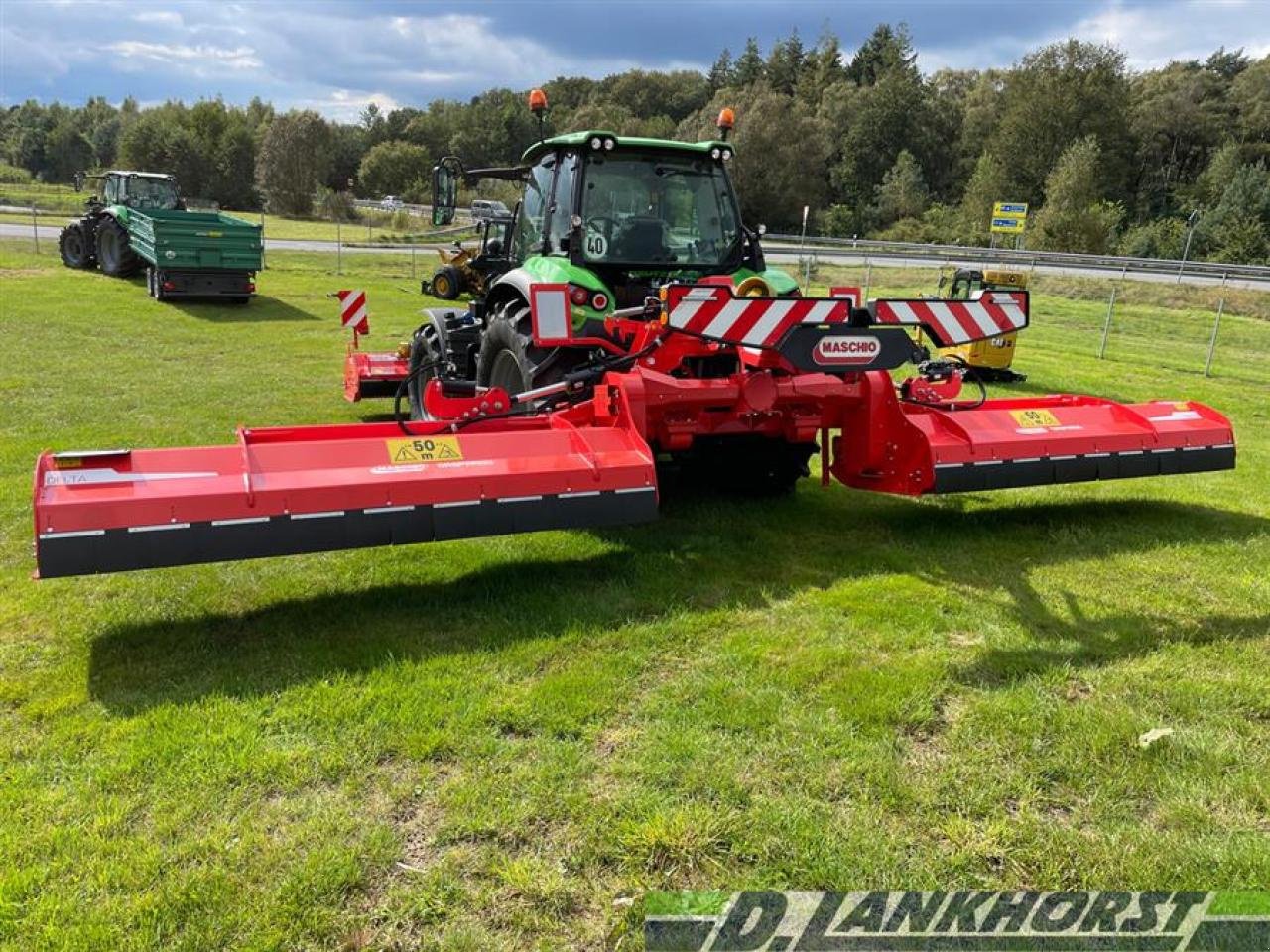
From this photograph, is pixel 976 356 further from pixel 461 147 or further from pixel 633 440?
pixel 461 147

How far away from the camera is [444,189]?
7445 mm

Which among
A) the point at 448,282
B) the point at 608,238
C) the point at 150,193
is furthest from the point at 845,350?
the point at 150,193

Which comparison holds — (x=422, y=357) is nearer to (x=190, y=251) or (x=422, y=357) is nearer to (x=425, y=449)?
(x=425, y=449)

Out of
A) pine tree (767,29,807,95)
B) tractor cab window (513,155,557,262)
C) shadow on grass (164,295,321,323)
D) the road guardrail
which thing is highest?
pine tree (767,29,807,95)

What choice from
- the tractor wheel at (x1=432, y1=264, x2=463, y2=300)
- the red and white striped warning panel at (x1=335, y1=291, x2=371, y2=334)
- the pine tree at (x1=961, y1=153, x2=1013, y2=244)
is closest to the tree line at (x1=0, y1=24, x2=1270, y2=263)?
the pine tree at (x1=961, y1=153, x2=1013, y2=244)

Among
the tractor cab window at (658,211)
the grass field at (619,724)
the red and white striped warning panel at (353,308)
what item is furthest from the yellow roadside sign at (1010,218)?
the tractor cab window at (658,211)

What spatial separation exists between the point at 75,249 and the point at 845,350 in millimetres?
21663

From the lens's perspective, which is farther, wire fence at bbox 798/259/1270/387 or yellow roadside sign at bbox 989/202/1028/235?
yellow roadside sign at bbox 989/202/1028/235

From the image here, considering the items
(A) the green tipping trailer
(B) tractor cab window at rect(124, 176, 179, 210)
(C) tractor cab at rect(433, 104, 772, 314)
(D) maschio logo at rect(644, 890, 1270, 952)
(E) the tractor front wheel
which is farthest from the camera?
(B) tractor cab window at rect(124, 176, 179, 210)

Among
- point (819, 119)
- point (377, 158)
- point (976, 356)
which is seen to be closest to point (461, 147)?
point (377, 158)

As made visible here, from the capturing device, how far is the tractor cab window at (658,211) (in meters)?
5.84

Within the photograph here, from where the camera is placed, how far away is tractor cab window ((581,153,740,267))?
5.84 m

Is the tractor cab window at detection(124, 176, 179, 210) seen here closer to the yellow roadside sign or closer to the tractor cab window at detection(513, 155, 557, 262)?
the tractor cab window at detection(513, 155, 557, 262)

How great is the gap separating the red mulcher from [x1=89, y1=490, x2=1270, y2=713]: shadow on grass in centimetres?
41
